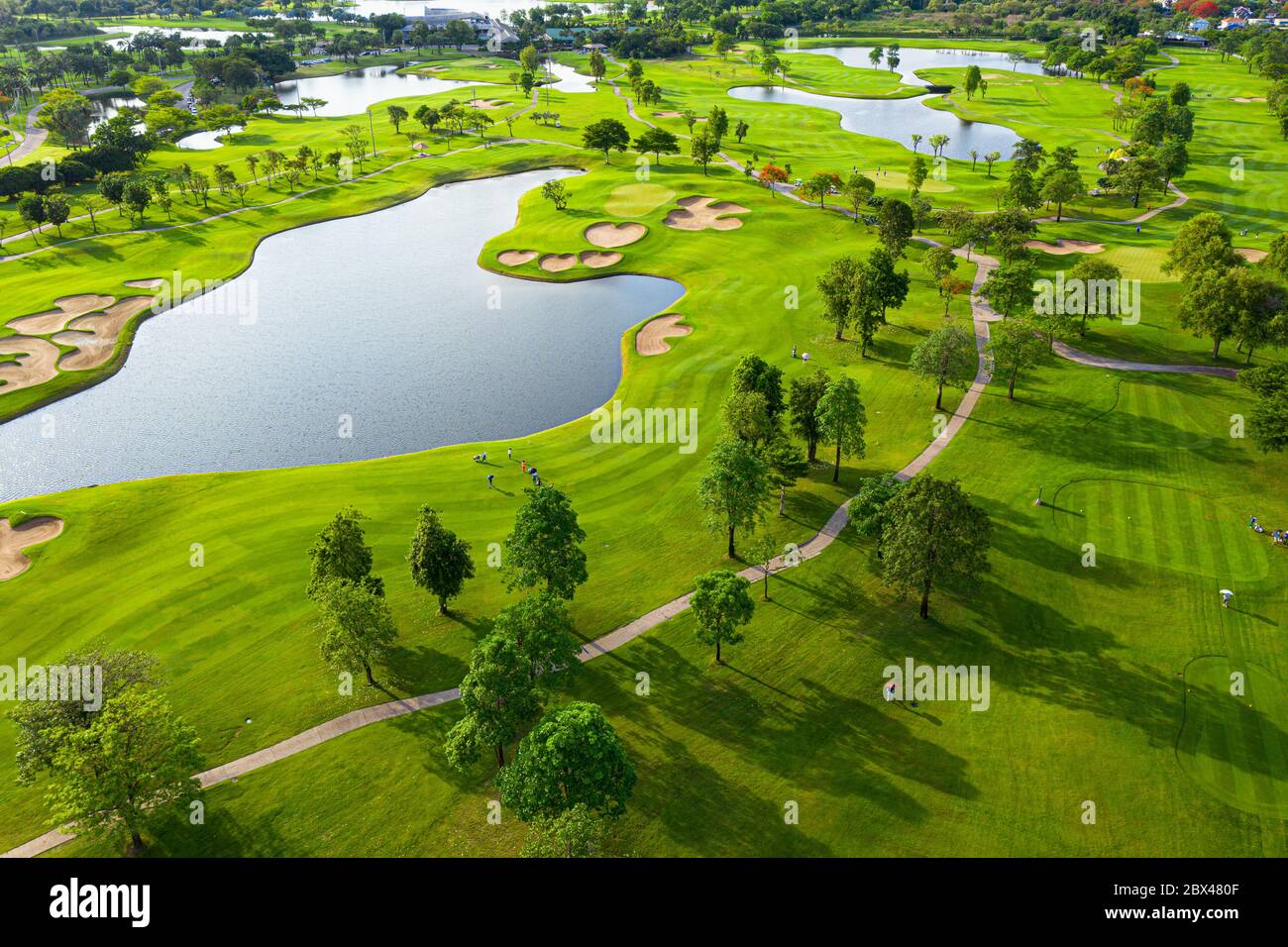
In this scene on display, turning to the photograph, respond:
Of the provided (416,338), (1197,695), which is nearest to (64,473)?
(416,338)

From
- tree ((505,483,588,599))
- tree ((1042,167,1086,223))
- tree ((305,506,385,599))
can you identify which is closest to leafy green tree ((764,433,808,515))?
tree ((505,483,588,599))

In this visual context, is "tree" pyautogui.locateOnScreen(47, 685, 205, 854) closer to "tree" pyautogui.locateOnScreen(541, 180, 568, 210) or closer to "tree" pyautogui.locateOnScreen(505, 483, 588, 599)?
"tree" pyautogui.locateOnScreen(505, 483, 588, 599)

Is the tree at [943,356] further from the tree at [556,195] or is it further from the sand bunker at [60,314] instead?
the sand bunker at [60,314]

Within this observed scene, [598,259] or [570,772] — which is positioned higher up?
[598,259]

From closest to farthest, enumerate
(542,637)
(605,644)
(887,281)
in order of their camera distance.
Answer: (542,637) < (605,644) < (887,281)

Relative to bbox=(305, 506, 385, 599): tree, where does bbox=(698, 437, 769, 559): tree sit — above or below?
above

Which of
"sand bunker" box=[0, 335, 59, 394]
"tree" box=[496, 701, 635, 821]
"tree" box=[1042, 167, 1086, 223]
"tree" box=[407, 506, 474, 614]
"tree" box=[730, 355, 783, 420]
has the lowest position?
"tree" box=[496, 701, 635, 821]

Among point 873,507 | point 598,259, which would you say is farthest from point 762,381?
point 598,259

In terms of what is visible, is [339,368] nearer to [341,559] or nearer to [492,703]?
[341,559]
